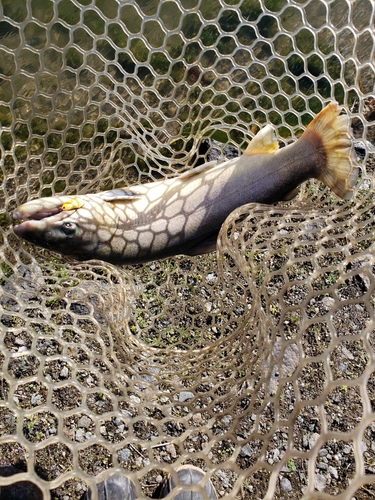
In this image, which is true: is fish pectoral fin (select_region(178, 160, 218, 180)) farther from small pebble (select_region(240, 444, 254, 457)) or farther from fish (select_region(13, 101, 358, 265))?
small pebble (select_region(240, 444, 254, 457))

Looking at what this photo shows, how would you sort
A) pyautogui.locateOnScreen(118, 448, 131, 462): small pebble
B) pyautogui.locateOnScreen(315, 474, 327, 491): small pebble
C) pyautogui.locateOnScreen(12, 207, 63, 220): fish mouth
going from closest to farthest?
pyautogui.locateOnScreen(12, 207, 63, 220): fish mouth < pyautogui.locateOnScreen(118, 448, 131, 462): small pebble < pyautogui.locateOnScreen(315, 474, 327, 491): small pebble

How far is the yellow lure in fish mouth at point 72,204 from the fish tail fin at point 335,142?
1144 millimetres

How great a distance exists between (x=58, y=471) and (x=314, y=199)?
6.94 ft

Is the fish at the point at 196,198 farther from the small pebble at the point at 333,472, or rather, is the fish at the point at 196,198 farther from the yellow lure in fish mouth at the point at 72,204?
the small pebble at the point at 333,472

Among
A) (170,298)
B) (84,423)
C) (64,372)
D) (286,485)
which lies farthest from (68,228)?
(286,485)

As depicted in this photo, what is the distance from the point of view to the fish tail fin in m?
2.20

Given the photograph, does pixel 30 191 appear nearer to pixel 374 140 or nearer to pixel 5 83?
pixel 5 83

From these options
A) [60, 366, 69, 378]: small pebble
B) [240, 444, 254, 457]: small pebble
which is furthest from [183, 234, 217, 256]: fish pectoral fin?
[240, 444, 254, 457]: small pebble

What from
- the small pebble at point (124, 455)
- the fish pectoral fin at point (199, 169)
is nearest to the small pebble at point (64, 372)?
the small pebble at point (124, 455)

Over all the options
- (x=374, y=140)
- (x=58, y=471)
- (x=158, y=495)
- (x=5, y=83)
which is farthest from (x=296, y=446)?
(x=5, y=83)

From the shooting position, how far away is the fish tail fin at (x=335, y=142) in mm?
2201

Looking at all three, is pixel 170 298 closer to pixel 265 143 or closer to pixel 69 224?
pixel 69 224

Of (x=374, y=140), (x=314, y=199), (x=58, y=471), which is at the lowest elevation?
(x=58, y=471)

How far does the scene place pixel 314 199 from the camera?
2799 mm
